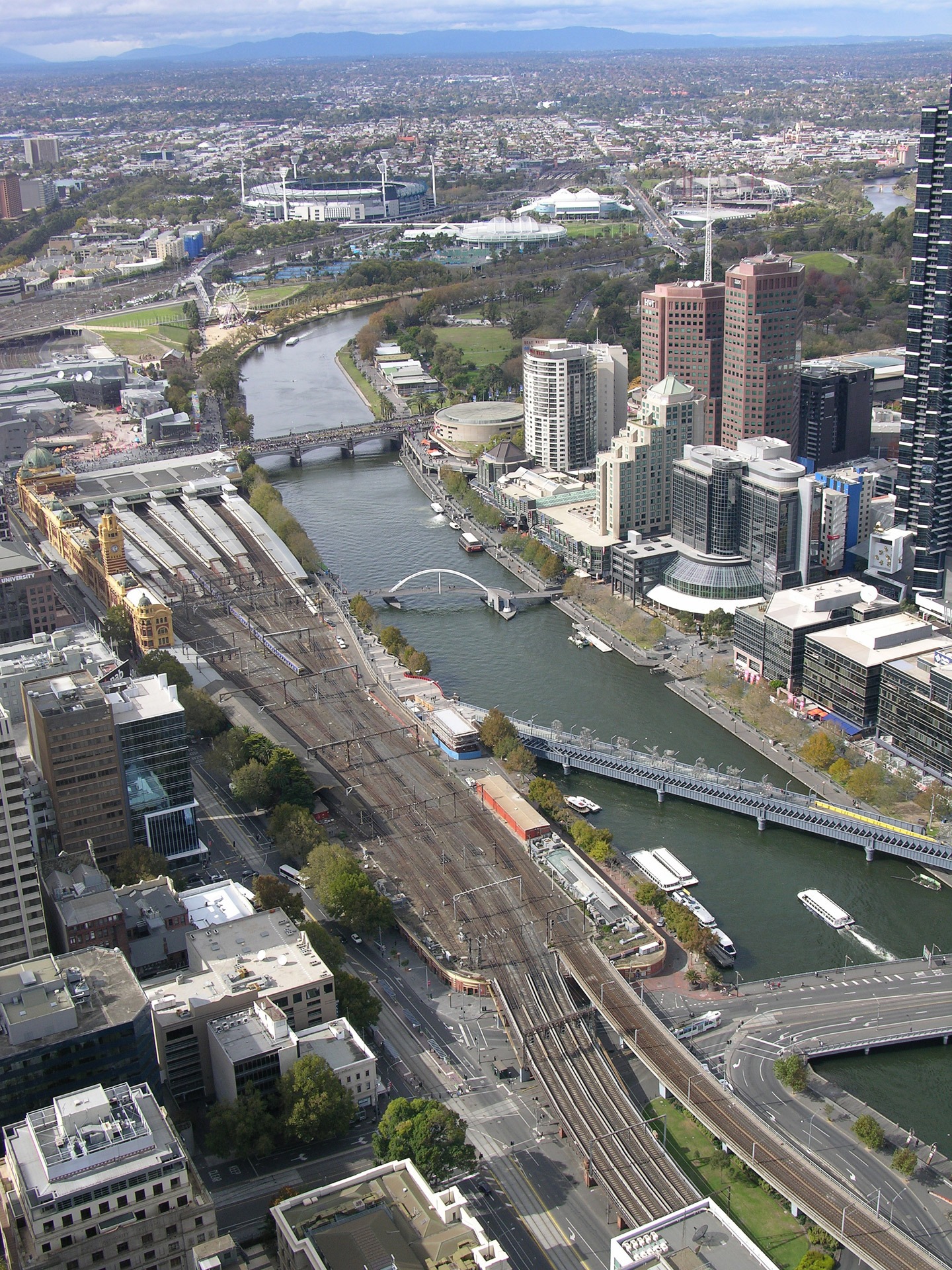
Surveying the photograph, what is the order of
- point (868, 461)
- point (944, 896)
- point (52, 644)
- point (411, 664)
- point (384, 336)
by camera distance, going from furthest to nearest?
1. point (384, 336)
2. point (868, 461)
3. point (411, 664)
4. point (52, 644)
5. point (944, 896)

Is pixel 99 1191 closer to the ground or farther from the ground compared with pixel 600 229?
closer to the ground

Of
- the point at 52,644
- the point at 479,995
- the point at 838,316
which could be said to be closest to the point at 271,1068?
the point at 479,995

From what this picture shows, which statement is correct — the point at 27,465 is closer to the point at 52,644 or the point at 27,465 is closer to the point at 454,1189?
the point at 52,644

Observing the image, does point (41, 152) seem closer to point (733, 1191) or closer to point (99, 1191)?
point (733, 1191)

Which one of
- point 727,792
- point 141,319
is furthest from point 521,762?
point 141,319

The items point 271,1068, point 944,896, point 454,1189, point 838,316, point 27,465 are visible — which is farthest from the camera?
point 838,316

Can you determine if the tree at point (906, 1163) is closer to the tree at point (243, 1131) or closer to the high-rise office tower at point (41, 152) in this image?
the tree at point (243, 1131)

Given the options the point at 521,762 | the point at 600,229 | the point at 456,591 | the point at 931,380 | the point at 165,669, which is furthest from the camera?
the point at 600,229
